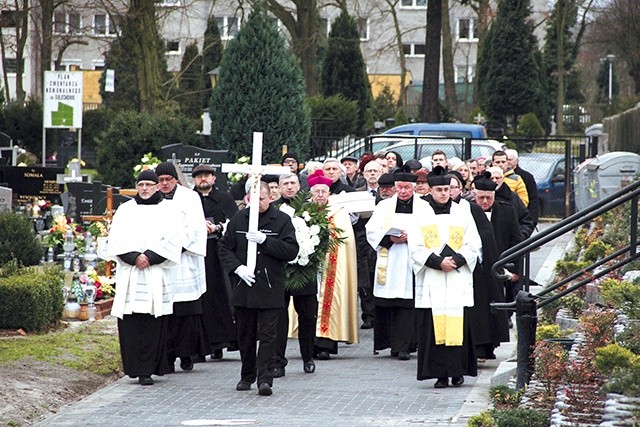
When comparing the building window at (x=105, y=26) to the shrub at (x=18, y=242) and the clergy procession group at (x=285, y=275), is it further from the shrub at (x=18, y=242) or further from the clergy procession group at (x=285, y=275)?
the clergy procession group at (x=285, y=275)

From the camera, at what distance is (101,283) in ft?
51.5

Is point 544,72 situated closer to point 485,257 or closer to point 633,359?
point 485,257

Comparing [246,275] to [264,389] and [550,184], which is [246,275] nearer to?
[264,389]

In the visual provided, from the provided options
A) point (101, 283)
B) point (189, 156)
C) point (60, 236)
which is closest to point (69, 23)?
point (189, 156)

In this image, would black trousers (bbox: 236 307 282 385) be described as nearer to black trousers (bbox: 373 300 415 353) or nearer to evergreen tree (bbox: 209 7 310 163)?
black trousers (bbox: 373 300 415 353)

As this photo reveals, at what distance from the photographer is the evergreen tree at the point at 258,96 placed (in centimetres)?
2372

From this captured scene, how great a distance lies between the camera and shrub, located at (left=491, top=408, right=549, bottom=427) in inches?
331

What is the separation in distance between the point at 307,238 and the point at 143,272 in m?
→ 1.40

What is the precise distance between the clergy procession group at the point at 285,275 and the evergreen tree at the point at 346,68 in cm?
3743

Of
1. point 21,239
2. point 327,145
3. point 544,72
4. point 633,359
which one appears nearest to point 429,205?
point 633,359

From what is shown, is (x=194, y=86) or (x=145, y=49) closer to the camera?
(x=145, y=49)

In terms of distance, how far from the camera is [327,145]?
2777 cm

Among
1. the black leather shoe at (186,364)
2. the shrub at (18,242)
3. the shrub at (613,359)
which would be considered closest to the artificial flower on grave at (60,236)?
the shrub at (18,242)

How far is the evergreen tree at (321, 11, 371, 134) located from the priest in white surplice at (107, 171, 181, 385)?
1546 inches
